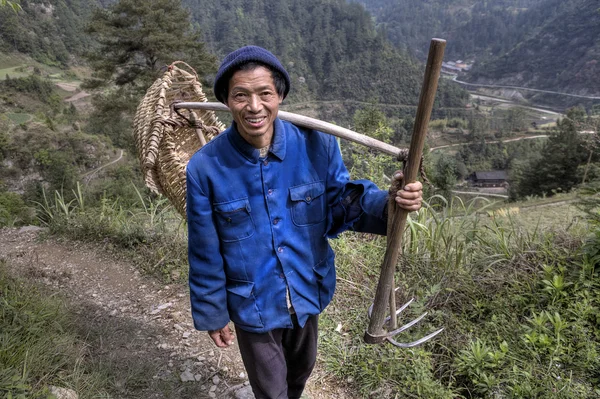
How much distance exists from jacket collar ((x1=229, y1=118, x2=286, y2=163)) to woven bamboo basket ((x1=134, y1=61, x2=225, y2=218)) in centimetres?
110

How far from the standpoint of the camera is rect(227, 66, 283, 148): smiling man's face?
1157 millimetres

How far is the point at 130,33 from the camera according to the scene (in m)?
12.3

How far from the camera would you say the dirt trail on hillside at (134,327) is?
6.86ft

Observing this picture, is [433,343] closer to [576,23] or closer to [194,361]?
[194,361]

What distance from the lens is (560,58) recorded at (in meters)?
59.4

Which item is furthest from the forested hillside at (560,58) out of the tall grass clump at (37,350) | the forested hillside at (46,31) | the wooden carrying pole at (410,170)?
the tall grass clump at (37,350)

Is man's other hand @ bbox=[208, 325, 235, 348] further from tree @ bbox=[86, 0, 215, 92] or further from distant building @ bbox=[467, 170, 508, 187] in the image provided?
distant building @ bbox=[467, 170, 508, 187]

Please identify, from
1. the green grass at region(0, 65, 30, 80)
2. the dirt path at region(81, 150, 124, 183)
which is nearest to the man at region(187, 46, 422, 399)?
the dirt path at region(81, 150, 124, 183)

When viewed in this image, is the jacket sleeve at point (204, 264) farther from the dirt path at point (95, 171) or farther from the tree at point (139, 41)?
the dirt path at point (95, 171)

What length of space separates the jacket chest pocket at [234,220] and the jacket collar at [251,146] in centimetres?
15

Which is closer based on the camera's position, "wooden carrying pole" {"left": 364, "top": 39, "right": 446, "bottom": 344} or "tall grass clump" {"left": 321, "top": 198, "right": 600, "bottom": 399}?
"wooden carrying pole" {"left": 364, "top": 39, "right": 446, "bottom": 344}

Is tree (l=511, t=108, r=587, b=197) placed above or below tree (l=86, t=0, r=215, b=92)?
below

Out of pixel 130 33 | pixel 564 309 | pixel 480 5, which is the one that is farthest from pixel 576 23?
pixel 564 309

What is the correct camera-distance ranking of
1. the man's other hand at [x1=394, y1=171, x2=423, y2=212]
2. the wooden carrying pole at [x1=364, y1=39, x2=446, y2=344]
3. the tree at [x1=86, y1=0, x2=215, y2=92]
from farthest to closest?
the tree at [x1=86, y1=0, x2=215, y2=92]
the man's other hand at [x1=394, y1=171, x2=423, y2=212]
the wooden carrying pole at [x1=364, y1=39, x2=446, y2=344]
